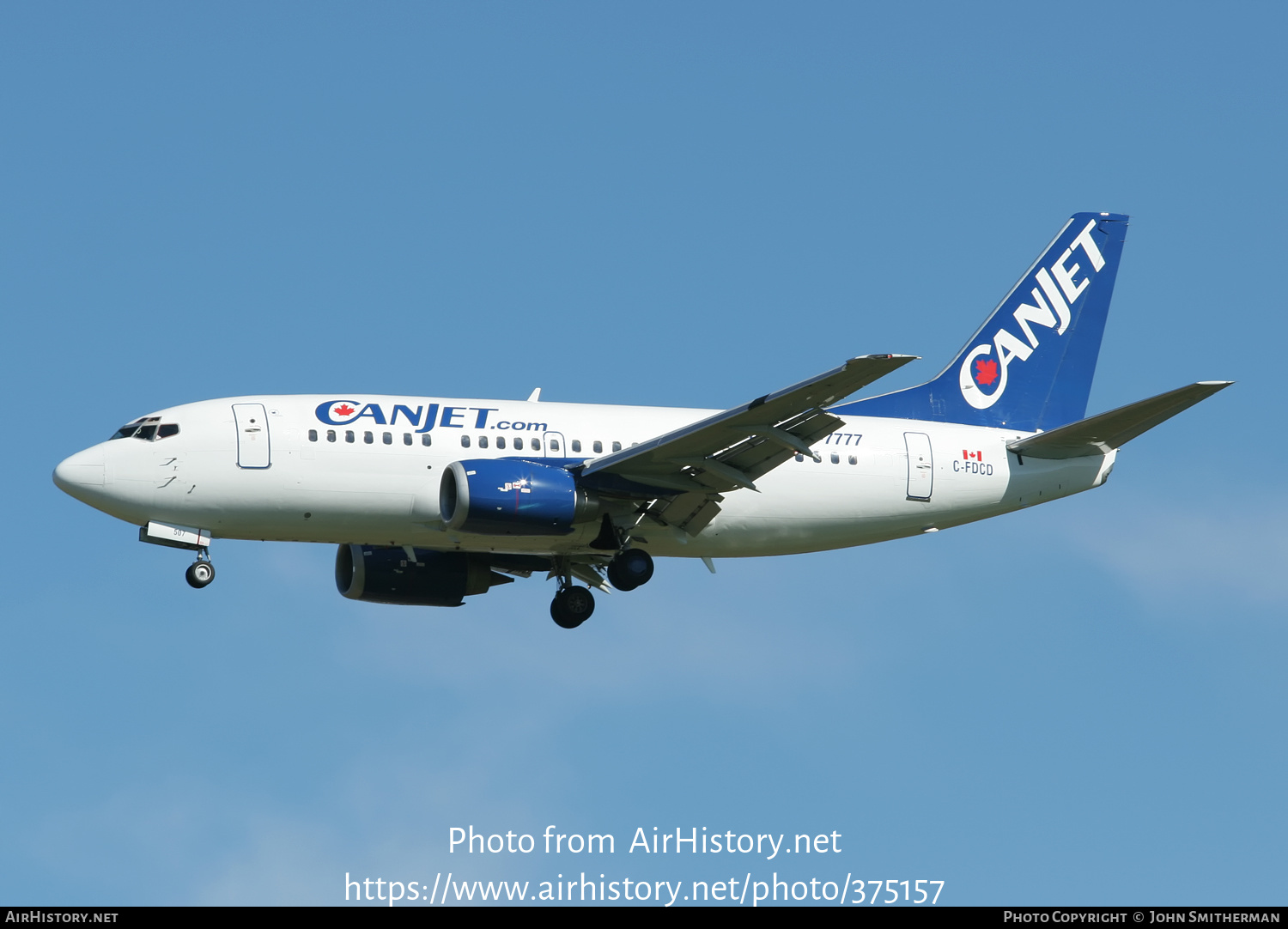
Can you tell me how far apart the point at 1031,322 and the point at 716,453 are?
446 inches

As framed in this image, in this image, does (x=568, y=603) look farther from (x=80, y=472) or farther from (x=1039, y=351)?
(x=1039, y=351)

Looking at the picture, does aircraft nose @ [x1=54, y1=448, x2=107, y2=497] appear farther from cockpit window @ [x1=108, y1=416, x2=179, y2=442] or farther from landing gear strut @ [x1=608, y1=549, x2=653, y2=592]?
landing gear strut @ [x1=608, y1=549, x2=653, y2=592]

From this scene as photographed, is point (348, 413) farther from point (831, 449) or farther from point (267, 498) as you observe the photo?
point (831, 449)

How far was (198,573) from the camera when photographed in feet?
118

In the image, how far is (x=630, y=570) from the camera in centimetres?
3772

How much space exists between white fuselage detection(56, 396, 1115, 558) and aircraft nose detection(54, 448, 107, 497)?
3 centimetres

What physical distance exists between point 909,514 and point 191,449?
14994mm

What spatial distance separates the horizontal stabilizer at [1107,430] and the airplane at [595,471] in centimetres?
5

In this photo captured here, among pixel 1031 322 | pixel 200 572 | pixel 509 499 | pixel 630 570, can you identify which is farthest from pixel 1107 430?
pixel 200 572

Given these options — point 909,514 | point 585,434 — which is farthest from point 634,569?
point 909,514

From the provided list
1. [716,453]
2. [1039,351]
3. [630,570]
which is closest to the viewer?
[716,453]

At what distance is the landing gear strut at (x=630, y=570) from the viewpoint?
1485 inches

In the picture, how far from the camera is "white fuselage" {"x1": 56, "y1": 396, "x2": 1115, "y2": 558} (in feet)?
117

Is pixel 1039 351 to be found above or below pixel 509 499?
above
